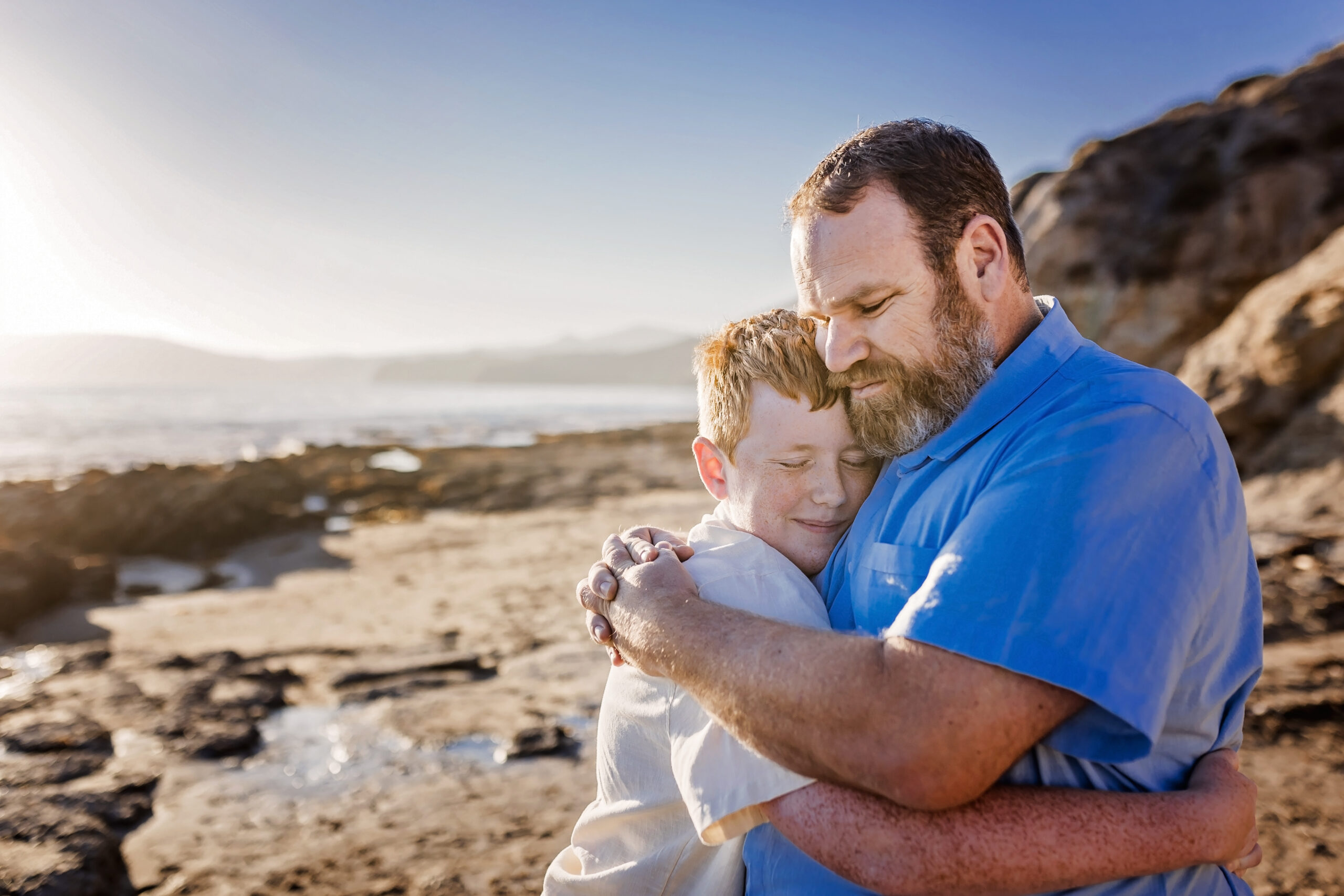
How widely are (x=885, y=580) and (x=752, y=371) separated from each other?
68 centimetres

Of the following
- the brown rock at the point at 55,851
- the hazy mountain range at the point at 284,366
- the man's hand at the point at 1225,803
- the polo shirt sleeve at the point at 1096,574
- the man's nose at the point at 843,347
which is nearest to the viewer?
the polo shirt sleeve at the point at 1096,574

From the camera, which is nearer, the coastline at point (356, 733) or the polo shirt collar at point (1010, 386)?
the polo shirt collar at point (1010, 386)

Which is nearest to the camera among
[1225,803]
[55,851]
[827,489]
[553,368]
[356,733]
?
[1225,803]

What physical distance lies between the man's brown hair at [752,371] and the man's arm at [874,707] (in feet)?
2.36

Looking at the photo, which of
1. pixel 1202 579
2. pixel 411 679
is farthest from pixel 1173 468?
pixel 411 679

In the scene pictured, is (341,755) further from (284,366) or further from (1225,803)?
(284,366)

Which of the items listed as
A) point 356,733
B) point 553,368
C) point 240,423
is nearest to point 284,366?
point 553,368

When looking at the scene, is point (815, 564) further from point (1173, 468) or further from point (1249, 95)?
point (1249, 95)

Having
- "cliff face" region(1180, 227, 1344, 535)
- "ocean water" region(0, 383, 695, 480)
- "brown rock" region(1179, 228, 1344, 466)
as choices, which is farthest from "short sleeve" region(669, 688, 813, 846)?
"ocean water" region(0, 383, 695, 480)

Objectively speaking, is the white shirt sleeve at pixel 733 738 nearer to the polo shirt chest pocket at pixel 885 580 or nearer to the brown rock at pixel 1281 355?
the polo shirt chest pocket at pixel 885 580

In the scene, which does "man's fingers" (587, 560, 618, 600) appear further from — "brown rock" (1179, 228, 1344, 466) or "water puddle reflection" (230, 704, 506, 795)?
"brown rock" (1179, 228, 1344, 466)

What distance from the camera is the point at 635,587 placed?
5.75 feet

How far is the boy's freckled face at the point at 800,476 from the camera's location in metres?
2.00

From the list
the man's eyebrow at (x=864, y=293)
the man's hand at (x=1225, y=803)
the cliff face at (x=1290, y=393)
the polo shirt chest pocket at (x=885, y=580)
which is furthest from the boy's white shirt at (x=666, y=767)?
the cliff face at (x=1290, y=393)
